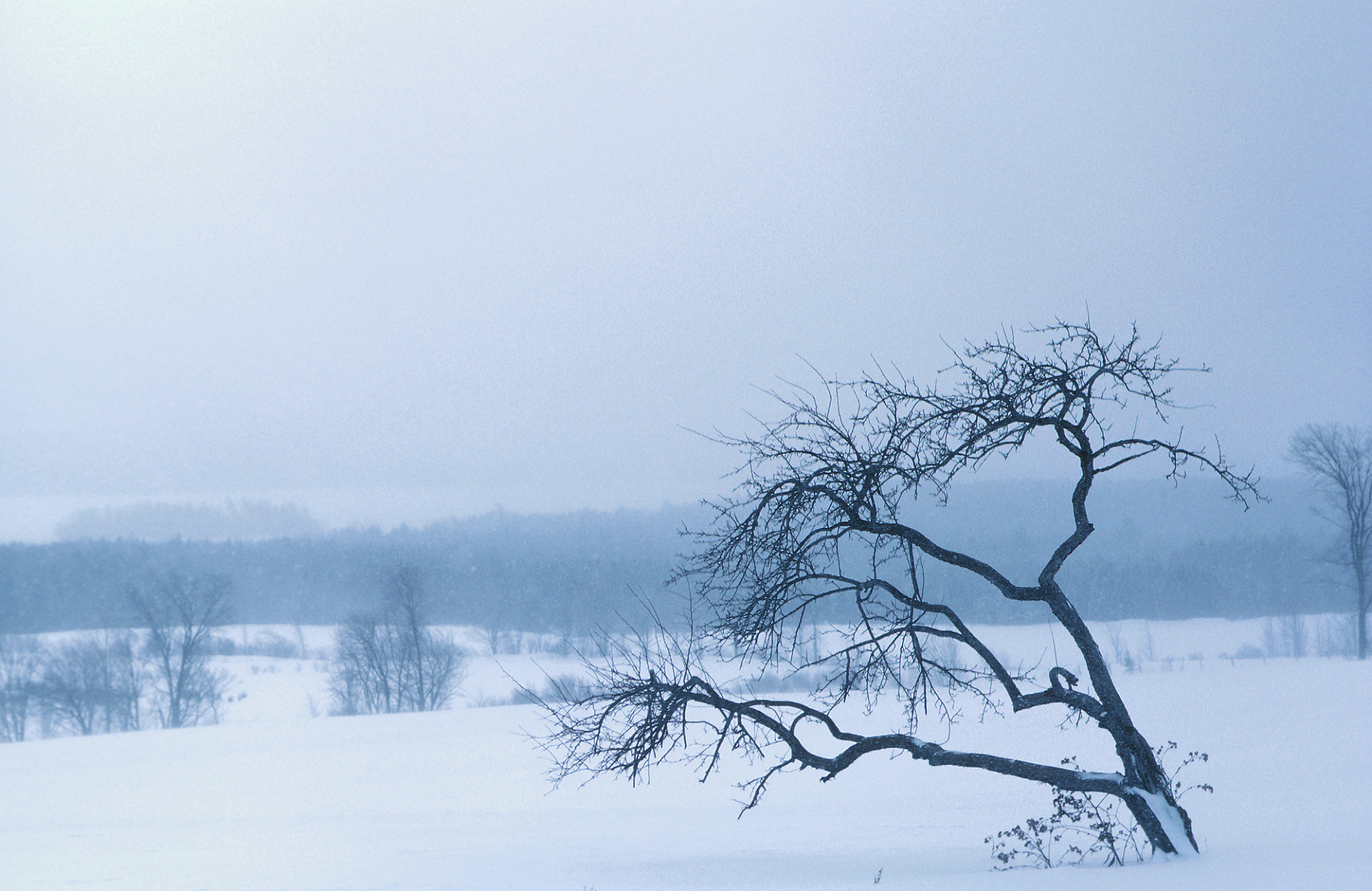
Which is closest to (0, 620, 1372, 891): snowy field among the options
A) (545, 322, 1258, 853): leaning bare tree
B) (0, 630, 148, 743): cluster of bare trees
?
(545, 322, 1258, 853): leaning bare tree

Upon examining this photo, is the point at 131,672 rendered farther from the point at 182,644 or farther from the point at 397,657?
the point at 397,657

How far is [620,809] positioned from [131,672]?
32114 millimetres

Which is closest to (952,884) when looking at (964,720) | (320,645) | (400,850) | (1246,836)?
(1246,836)

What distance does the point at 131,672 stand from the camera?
43562 mm

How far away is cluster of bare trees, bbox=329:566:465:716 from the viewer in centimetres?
4875

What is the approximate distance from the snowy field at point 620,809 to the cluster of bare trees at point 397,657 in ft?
29.5

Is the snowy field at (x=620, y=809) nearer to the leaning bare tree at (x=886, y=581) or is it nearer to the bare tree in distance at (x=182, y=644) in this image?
the leaning bare tree at (x=886, y=581)

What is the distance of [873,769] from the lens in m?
24.2

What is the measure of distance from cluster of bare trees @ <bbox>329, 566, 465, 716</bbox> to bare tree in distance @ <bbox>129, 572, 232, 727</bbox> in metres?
5.40

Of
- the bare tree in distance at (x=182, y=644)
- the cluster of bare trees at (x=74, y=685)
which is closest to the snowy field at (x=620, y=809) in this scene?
the cluster of bare trees at (x=74, y=685)

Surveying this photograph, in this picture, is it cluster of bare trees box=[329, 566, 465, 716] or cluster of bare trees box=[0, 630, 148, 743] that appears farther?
cluster of bare trees box=[329, 566, 465, 716]

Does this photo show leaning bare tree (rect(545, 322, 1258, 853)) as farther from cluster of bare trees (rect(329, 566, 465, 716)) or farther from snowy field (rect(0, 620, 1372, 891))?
cluster of bare trees (rect(329, 566, 465, 716))

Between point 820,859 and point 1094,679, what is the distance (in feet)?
12.4

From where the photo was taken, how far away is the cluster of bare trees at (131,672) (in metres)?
39.6
